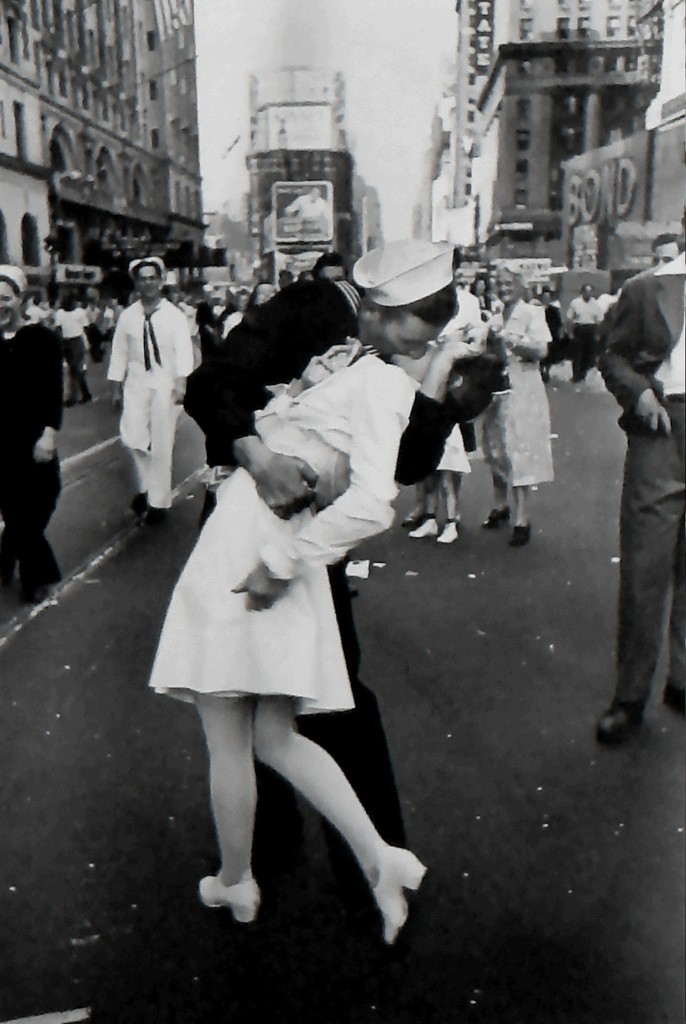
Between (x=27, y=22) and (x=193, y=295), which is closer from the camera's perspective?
(x=27, y=22)

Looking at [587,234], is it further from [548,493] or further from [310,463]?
[310,463]

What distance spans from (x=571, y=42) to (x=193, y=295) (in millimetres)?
948

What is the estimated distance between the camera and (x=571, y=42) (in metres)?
2.31

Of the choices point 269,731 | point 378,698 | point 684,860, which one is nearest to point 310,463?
point 269,731

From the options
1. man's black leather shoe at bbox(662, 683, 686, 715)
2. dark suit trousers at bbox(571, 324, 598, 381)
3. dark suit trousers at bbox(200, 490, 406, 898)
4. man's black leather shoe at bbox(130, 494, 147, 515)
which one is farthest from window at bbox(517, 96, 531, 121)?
man's black leather shoe at bbox(662, 683, 686, 715)

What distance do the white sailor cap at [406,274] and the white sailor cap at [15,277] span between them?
2.49 ft

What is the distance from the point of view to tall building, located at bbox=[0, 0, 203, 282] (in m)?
2.24

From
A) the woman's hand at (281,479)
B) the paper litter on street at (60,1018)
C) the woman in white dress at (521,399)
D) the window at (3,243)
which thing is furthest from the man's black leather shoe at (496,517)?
the paper litter on street at (60,1018)

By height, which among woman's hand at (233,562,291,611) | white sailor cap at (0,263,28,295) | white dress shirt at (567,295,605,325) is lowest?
woman's hand at (233,562,291,611)

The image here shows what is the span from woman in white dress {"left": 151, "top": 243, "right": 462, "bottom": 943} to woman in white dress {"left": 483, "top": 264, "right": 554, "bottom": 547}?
27 cm

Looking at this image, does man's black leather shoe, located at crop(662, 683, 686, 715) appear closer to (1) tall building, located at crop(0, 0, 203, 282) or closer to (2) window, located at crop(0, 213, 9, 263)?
(1) tall building, located at crop(0, 0, 203, 282)

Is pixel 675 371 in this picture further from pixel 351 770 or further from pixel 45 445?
pixel 45 445

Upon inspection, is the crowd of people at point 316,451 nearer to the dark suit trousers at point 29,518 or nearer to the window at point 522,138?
the dark suit trousers at point 29,518

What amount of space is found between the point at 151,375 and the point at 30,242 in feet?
1.30
